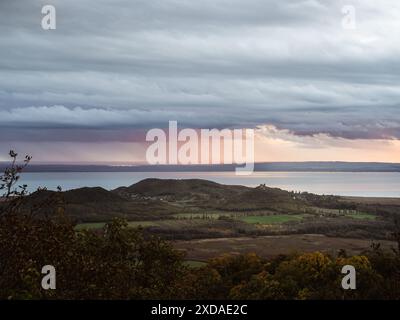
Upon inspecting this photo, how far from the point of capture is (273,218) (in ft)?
277

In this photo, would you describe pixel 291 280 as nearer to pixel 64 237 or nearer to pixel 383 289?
pixel 383 289

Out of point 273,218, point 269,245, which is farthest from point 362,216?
point 269,245

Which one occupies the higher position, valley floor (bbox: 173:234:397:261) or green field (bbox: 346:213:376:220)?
green field (bbox: 346:213:376:220)

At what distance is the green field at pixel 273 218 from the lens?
271 ft

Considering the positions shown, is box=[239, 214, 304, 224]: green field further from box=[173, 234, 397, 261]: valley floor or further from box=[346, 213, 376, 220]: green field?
box=[346, 213, 376, 220]: green field

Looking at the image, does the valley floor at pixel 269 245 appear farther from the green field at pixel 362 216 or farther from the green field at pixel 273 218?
the green field at pixel 362 216

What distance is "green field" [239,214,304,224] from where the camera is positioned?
82.7 metres

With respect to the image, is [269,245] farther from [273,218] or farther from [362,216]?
[362,216]

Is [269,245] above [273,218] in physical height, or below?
below

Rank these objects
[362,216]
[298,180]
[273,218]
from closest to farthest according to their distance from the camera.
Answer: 1. [273,218]
2. [362,216]
3. [298,180]

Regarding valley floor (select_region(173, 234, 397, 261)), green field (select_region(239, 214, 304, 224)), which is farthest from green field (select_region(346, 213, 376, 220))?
green field (select_region(239, 214, 304, 224))

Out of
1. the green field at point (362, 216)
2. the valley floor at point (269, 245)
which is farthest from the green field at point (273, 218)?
the green field at point (362, 216)

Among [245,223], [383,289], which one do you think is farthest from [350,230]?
[383,289]

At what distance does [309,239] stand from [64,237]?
191 feet
